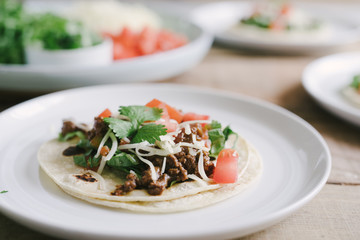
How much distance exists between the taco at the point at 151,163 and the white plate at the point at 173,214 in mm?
73

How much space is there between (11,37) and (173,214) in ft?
12.8

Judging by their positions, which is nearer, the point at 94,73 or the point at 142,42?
the point at 94,73

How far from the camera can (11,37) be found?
5105 millimetres

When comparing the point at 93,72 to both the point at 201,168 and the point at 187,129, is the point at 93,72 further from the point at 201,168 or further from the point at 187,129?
the point at 201,168

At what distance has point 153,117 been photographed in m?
2.66

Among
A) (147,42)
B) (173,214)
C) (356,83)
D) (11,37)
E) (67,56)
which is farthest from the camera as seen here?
(147,42)

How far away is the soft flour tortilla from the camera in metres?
2.22

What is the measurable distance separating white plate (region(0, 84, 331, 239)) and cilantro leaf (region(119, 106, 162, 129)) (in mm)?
623

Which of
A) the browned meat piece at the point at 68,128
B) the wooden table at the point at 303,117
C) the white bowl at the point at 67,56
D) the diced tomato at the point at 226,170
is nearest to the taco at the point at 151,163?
the diced tomato at the point at 226,170

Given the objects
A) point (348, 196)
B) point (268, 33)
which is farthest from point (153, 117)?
point (268, 33)

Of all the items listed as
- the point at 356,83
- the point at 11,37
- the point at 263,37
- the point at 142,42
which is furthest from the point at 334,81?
the point at 11,37

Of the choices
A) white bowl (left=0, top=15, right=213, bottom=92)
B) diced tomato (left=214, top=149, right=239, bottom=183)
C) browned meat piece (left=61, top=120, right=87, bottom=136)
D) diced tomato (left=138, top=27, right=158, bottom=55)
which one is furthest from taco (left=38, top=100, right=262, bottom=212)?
diced tomato (left=138, top=27, right=158, bottom=55)

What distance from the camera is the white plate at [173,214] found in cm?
188

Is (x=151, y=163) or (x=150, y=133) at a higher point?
(x=150, y=133)
